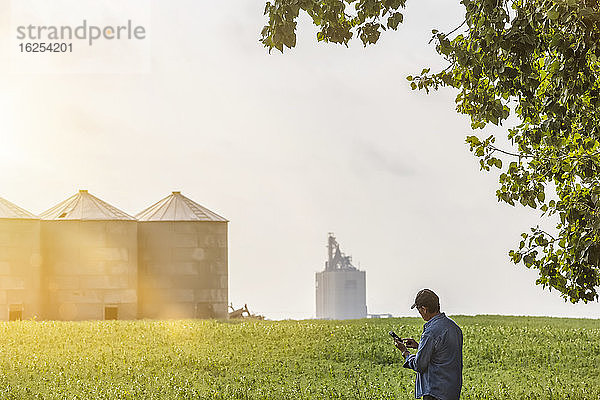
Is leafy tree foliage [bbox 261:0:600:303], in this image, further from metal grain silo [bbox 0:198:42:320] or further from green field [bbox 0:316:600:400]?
metal grain silo [bbox 0:198:42:320]

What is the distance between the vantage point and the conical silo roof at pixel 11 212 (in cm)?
3888

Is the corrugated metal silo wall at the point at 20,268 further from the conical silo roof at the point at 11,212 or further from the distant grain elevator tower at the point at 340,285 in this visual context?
the distant grain elevator tower at the point at 340,285

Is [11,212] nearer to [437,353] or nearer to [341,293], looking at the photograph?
[437,353]

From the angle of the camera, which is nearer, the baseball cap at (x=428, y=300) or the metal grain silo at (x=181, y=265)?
the baseball cap at (x=428, y=300)

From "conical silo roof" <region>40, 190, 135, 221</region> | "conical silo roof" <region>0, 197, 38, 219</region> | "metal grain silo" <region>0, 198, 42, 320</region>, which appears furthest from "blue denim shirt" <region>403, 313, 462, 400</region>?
"conical silo roof" <region>40, 190, 135, 221</region>

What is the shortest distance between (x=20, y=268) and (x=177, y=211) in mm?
8055

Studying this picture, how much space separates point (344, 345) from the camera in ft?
79.0

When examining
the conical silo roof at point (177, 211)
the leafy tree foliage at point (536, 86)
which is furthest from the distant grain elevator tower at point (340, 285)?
the leafy tree foliage at point (536, 86)

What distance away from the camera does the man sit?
27.2 feet

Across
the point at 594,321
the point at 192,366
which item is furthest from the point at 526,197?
the point at 594,321

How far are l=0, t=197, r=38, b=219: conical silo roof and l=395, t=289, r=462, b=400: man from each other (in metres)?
33.5

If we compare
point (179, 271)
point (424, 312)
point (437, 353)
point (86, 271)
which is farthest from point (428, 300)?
point (179, 271)

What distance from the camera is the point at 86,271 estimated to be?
39938 millimetres

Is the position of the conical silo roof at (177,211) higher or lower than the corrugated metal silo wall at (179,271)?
higher
